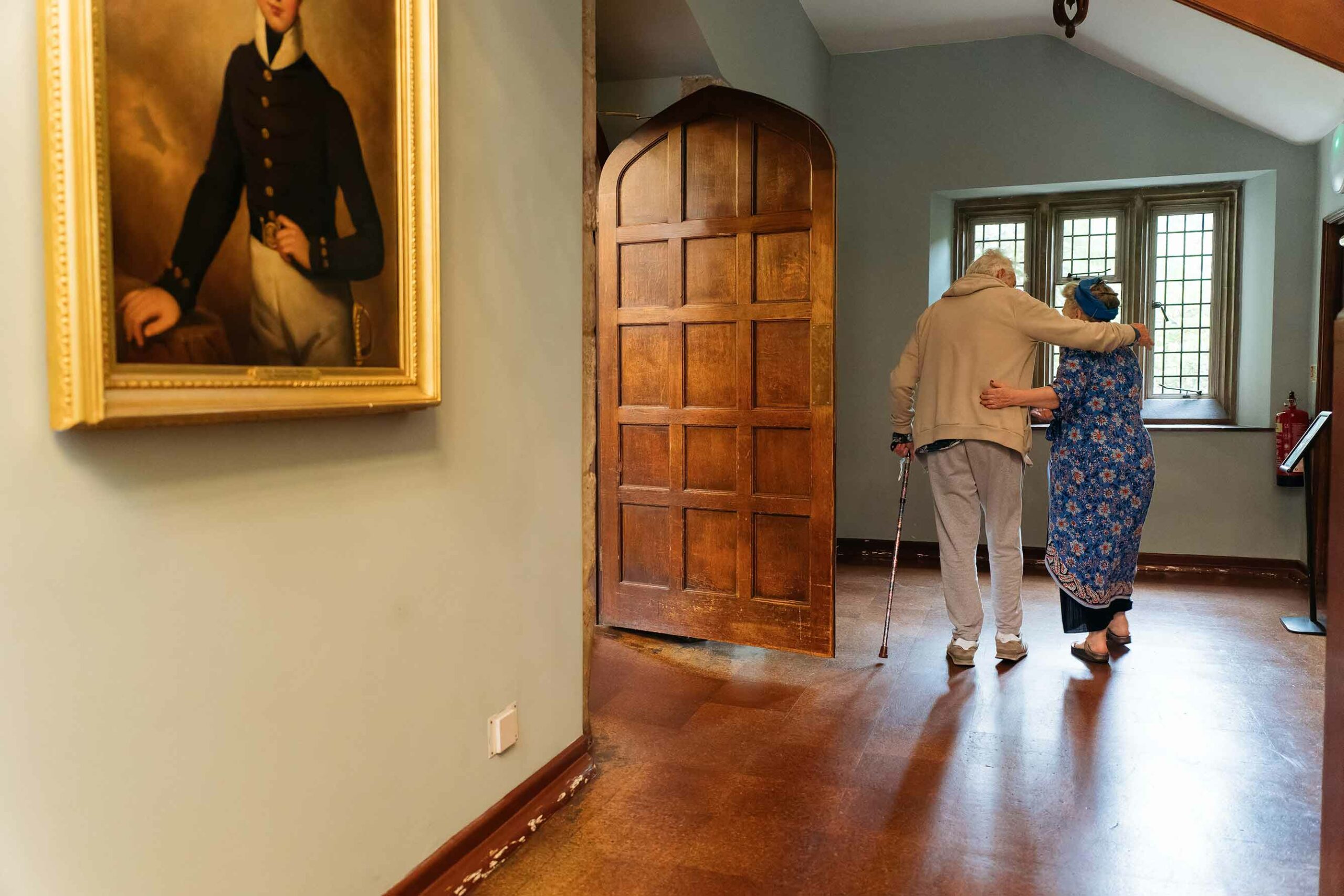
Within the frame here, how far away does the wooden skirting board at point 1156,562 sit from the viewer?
19.2ft

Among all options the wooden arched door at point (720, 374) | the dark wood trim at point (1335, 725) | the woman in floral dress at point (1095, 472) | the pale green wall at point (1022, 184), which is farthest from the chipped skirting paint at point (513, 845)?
the pale green wall at point (1022, 184)

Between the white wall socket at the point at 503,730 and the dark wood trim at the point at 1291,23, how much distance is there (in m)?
2.09

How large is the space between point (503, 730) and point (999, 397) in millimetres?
2342

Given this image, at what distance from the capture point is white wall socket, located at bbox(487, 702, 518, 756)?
2.45 m

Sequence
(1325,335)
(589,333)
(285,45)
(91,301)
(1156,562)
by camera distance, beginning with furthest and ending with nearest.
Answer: (1156,562) < (1325,335) < (589,333) < (285,45) < (91,301)

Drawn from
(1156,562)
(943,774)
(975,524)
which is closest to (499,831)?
(943,774)

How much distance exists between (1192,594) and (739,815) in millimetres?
3798

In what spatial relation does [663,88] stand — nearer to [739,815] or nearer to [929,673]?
[929,673]

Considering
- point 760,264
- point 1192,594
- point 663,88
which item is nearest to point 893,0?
point 663,88

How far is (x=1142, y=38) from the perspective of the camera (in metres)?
5.35

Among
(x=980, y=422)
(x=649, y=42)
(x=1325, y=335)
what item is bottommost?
(x=980, y=422)

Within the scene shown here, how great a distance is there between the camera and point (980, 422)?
390 cm

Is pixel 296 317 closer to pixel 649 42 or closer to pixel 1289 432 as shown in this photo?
pixel 649 42

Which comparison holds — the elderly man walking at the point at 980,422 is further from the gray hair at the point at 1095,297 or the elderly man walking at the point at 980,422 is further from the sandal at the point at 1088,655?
the sandal at the point at 1088,655
